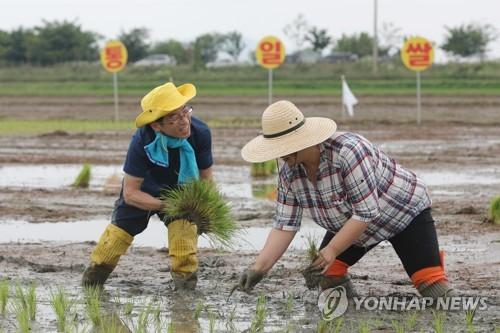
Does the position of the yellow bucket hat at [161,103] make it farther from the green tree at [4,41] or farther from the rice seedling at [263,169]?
the green tree at [4,41]

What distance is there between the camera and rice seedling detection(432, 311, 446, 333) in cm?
555

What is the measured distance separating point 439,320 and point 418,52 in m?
21.9

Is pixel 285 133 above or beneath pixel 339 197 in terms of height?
above

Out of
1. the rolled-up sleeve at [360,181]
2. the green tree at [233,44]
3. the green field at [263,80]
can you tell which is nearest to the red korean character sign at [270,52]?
the green field at [263,80]

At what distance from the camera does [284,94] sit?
35.7 metres

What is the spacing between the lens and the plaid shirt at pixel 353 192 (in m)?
5.77

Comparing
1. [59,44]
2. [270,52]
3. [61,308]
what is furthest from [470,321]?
[59,44]

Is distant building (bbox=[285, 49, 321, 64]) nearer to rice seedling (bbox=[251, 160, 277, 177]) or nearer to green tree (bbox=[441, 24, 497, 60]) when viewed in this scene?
green tree (bbox=[441, 24, 497, 60])

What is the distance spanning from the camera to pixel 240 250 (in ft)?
29.1

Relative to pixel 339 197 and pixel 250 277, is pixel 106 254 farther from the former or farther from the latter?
pixel 339 197

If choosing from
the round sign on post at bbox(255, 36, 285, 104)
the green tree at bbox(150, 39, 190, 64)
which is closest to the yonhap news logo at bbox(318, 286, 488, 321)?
the round sign on post at bbox(255, 36, 285, 104)

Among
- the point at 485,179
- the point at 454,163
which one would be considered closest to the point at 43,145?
the point at 454,163

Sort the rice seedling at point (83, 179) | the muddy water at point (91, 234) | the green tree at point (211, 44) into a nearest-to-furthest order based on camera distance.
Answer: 1. the muddy water at point (91, 234)
2. the rice seedling at point (83, 179)
3. the green tree at point (211, 44)

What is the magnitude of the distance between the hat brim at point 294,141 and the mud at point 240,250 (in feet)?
3.26
